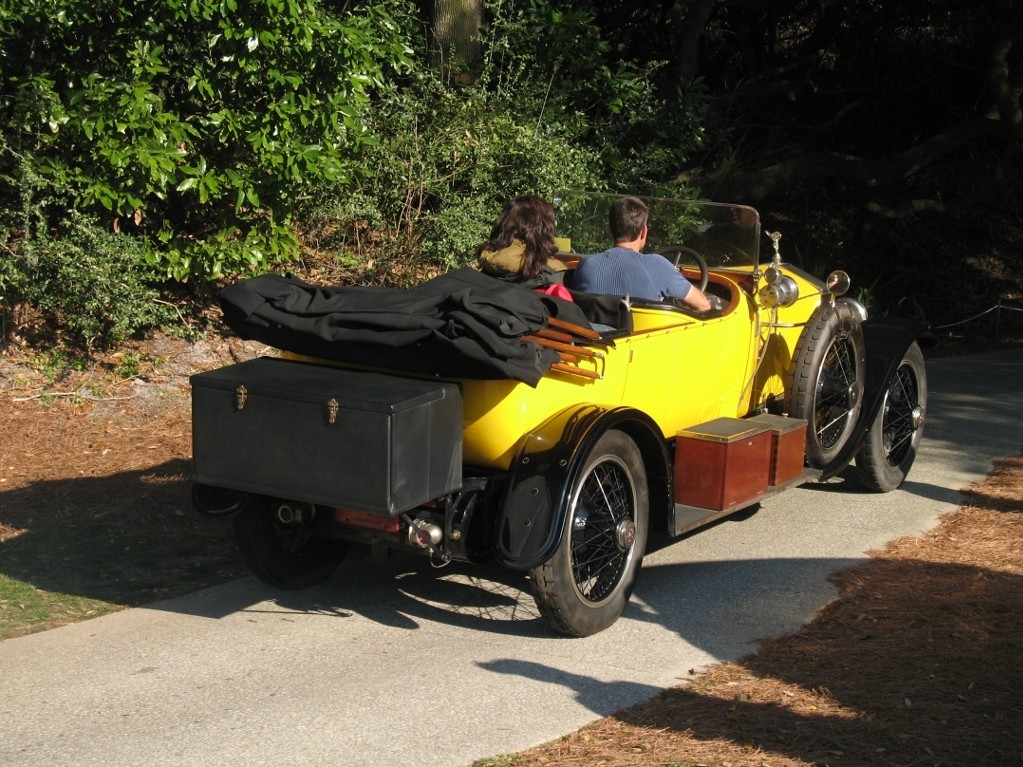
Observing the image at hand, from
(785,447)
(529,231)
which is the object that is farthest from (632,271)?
(785,447)

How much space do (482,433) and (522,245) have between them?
1347 millimetres

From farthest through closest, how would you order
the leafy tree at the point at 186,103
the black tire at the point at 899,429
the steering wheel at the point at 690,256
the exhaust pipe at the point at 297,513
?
the leafy tree at the point at 186,103 → the black tire at the point at 899,429 → the steering wheel at the point at 690,256 → the exhaust pipe at the point at 297,513

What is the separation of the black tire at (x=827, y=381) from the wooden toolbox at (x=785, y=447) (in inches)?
8.1

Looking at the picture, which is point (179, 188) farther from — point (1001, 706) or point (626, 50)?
point (626, 50)

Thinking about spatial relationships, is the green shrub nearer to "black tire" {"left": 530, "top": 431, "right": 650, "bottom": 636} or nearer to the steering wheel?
the steering wheel

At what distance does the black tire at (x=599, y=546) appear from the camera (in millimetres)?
5027

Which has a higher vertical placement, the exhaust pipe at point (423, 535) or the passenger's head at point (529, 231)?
the passenger's head at point (529, 231)

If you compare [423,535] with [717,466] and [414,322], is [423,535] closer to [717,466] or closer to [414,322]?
[414,322]

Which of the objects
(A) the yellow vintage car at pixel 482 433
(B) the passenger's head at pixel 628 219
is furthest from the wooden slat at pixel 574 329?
(B) the passenger's head at pixel 628 219

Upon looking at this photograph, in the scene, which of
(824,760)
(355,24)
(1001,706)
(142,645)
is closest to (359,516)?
(142,645)

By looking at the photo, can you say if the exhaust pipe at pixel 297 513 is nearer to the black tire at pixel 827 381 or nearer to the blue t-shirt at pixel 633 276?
the blue t-shirt at pixel 633 276

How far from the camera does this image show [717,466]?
586cm

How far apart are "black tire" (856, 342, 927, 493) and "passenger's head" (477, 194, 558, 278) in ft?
8.21

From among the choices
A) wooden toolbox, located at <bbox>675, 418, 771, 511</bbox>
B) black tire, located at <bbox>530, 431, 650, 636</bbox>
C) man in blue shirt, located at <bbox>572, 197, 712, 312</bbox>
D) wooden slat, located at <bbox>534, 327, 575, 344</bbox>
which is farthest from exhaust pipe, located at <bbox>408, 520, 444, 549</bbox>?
man in blue shirt, located at <bbox>572, 197, 712, 312</bbox>
